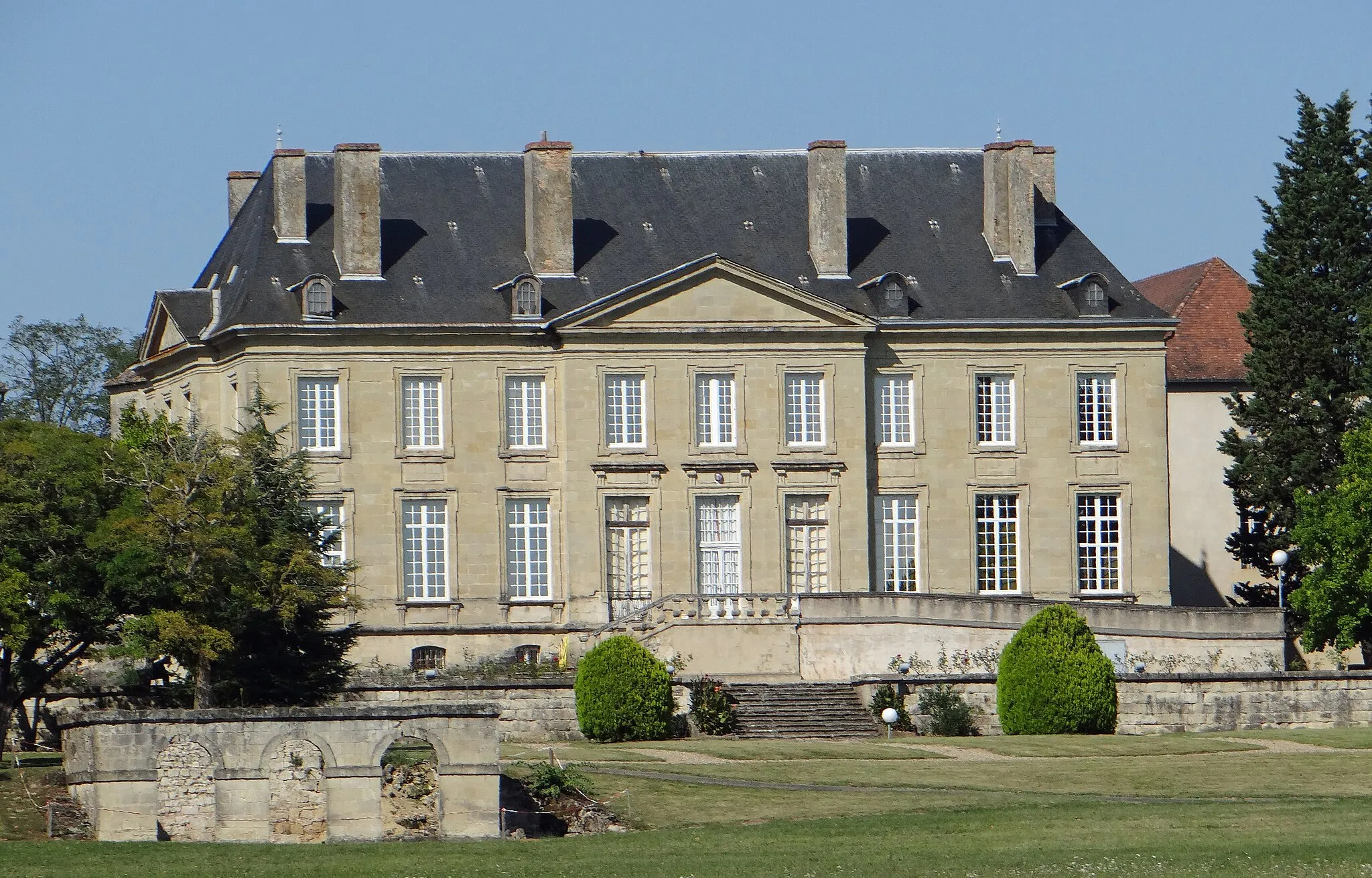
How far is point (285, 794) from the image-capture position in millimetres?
31469

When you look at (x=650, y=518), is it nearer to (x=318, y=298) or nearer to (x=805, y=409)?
(x=805, y=409)

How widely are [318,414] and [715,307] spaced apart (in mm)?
8385

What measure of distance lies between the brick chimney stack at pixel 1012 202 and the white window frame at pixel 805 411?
536 cm

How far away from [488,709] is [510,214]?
23.3 meters

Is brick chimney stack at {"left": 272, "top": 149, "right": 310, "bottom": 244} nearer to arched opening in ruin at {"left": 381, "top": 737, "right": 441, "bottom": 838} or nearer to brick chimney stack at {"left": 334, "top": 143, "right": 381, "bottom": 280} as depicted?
brick chimney stack at {"left": 334, "top": 143, "right": 381, "bottom": 280}

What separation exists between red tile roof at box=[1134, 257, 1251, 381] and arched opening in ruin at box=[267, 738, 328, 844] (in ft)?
107

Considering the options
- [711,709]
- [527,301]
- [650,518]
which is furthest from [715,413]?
[711,709]

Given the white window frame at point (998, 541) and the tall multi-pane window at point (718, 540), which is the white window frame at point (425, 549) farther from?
the white window frame at point (998, 541)

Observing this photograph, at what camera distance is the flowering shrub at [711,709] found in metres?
40.4

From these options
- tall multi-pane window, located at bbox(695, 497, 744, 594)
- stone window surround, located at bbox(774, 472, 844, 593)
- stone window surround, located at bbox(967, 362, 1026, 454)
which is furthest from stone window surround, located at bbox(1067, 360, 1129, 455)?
tall multi-pane window, located at bbox(695, 497, 744, 594)

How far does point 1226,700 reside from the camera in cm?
4044

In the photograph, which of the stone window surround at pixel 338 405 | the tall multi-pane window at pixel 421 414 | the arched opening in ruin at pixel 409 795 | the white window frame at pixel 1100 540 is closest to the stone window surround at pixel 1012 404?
the white window frame at pixel 1100 540

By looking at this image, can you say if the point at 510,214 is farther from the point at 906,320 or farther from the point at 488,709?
the point at 488,709

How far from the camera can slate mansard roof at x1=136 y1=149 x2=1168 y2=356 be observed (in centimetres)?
5034
